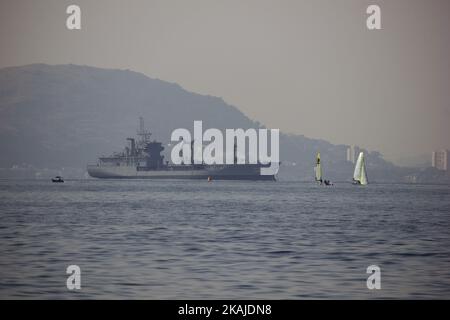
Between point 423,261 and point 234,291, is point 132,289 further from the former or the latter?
point 423,261

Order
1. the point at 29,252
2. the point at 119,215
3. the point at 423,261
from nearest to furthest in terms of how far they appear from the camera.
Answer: the point at 423,261 < the point at 29,252 < the point at 119,215

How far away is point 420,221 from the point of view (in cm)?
6206

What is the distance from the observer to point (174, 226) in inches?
2141

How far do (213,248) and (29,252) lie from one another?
29.1 feet

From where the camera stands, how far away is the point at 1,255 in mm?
35844

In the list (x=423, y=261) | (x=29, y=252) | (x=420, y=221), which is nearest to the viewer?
(x=423, y=261)
